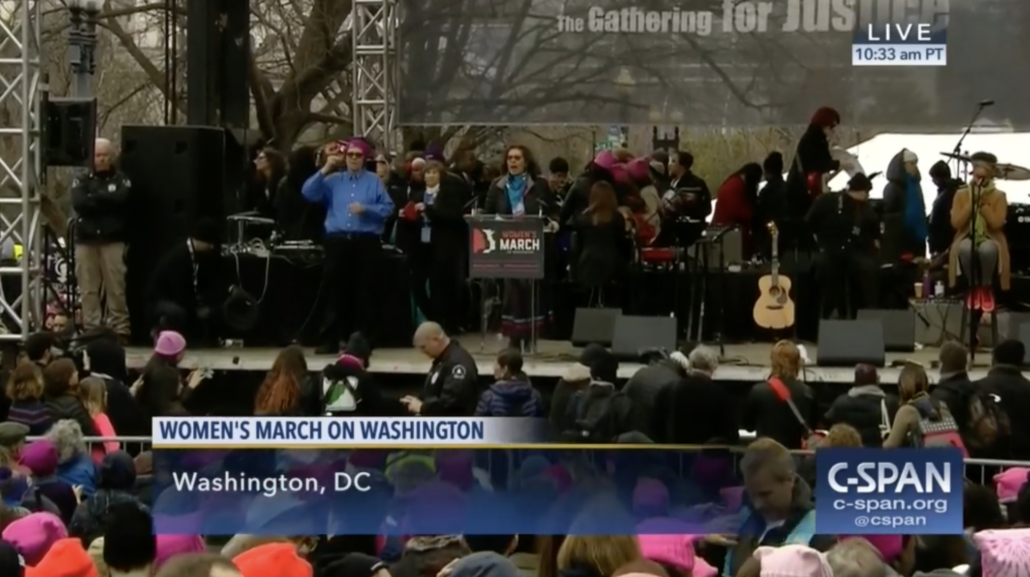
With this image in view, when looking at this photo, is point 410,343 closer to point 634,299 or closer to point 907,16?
point 634,299

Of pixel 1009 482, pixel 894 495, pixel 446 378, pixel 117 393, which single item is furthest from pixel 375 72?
pixel 894 495

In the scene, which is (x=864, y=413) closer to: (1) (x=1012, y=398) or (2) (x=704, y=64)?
(1) (x=1012, y=398)

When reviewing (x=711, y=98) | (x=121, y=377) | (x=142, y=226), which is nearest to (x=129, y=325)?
(x=142, y=226)

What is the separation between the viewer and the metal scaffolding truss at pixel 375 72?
18094mm

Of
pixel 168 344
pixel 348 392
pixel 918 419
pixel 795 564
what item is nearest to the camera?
pixel 795 564

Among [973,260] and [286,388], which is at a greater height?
[973,260]

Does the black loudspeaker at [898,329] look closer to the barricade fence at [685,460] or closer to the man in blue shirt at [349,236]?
the man in blue shirt at [349,236]

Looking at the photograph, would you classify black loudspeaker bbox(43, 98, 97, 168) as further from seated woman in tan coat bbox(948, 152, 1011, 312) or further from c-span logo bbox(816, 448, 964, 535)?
c-span logo bbox(816, 448, 964, 535)

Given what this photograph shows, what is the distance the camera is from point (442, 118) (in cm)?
1631

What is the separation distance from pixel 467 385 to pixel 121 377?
2.65 m

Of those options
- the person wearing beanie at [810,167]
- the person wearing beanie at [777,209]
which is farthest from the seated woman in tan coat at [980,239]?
the person wearing beanie at [777,209]

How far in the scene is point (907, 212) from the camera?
53.0ft

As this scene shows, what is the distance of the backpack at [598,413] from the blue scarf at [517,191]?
11.4ft

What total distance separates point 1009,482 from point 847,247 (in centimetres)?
589
